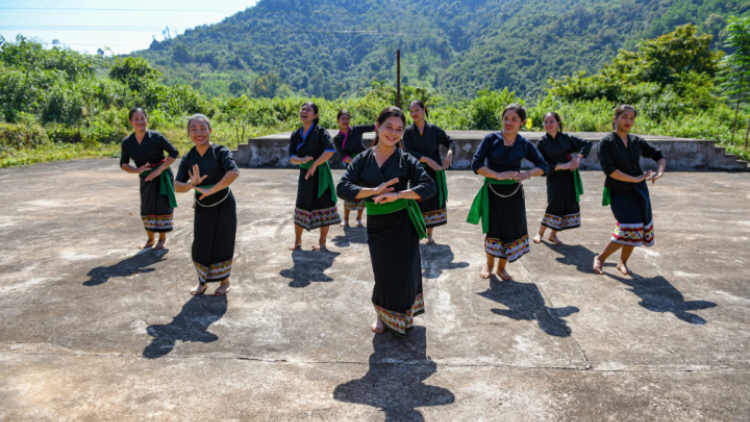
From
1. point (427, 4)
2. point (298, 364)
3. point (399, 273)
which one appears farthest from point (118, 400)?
point (427, 4)

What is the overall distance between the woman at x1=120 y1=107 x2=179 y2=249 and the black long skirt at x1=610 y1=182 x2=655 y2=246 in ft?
15.9

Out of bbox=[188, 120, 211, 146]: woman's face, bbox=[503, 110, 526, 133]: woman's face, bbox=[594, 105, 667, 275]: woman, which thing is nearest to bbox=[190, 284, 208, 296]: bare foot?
bbox=[188, 120, 211, 146]: woman's face

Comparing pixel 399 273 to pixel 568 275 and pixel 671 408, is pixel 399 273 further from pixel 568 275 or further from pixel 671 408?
pixel 568 275

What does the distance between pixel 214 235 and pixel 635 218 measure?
3.97 meters

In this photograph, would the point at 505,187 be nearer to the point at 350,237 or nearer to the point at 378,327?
the point at 378,327

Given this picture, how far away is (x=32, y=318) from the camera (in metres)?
3.82

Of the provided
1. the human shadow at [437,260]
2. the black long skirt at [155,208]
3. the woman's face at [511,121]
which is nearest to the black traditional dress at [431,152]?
the human shadow at [437,260]

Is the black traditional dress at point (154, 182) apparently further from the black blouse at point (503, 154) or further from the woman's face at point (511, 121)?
the woman's face at point (511, 121)

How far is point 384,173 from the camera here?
3287 millimetres

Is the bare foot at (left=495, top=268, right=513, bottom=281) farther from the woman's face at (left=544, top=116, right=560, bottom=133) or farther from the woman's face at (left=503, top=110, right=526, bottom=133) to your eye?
the woman's face at (left=544, top=116, right=560, bottom=133)

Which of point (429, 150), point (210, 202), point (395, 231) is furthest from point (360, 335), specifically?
point (429, 150)

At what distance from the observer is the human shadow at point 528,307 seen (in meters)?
3.65

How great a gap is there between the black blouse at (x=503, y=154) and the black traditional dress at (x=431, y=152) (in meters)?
1.06

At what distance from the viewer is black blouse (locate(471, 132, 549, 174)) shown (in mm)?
4305
